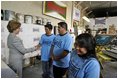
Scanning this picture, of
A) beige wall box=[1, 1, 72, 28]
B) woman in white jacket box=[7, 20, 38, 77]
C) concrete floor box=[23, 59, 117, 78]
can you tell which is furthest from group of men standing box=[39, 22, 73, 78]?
beige wall box=[1, 1, 72, 28]

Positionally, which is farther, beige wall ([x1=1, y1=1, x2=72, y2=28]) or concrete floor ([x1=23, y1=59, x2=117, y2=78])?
concrete floor ([x1=23, y1=59, x2=117, y2=78])

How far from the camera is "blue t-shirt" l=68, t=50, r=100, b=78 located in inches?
31.0

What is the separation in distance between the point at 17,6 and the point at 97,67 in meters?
1.89

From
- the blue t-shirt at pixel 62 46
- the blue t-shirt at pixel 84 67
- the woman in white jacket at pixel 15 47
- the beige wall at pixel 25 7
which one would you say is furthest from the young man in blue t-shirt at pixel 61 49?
the beige wall at pixel 25 7

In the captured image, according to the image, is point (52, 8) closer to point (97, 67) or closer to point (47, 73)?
point (47, 73)

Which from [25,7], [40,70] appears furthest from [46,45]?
[25,7]

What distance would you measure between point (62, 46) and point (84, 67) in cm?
64

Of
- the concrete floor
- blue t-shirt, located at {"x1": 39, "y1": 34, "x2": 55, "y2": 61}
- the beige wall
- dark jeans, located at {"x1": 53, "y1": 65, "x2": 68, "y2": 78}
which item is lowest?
the concrete floor

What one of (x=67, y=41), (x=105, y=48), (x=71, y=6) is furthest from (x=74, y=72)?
(x=71, y=6)

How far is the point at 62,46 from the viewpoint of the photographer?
56.7 inches

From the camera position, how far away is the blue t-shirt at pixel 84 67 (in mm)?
787

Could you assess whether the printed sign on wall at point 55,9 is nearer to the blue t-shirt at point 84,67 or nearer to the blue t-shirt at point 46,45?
the blue t-shirt at point 46,45

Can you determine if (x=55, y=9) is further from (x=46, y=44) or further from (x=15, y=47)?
(x=15, y=47)

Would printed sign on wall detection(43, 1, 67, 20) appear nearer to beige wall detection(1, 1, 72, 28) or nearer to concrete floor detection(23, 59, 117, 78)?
beige wall detection(1, 1, 72, 28)
